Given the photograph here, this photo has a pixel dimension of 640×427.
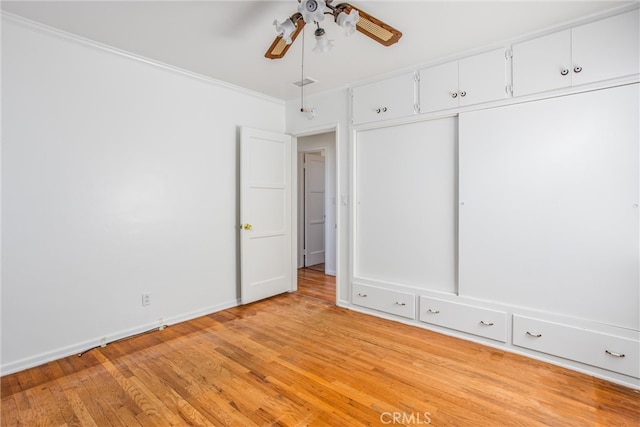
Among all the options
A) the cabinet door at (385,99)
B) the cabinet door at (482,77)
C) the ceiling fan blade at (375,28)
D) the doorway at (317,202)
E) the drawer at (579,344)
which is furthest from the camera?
the doorway at (317,202)

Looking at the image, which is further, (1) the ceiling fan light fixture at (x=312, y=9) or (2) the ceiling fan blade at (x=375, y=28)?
(2) the ceiling fan blade at (x=375, y=28)

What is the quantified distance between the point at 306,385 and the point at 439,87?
9.03ft

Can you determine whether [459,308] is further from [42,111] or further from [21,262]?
[42,111]

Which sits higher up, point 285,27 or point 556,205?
point 285,27

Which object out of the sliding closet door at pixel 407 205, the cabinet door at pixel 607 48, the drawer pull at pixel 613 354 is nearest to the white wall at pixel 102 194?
the sliding closet door at pixel 407 205

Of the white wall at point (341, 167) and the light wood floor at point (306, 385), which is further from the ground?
the white wall at point (341, 167)

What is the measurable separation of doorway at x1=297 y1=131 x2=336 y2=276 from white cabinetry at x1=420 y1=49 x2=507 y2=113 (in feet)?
8.09

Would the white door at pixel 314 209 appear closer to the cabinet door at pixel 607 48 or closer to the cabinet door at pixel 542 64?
the cabinet door at pixel 542 64

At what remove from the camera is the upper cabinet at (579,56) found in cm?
219

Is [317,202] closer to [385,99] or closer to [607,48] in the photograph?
[385,99]

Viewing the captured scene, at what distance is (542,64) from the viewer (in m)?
2.50

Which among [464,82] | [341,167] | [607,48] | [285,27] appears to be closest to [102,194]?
[285,27]

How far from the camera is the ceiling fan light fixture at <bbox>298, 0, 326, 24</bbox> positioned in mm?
1850

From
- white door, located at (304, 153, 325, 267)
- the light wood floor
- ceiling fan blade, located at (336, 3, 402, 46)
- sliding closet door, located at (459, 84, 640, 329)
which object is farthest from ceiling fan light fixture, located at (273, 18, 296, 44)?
white door, located at (304, 153, 325, 267)
